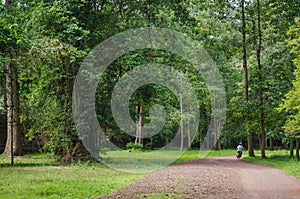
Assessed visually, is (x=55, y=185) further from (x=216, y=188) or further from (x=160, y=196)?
(x=216, y=188)

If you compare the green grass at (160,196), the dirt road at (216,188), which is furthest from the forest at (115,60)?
the green grass at (160,196)

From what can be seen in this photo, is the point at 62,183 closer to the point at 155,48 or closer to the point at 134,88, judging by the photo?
the point at 134,88

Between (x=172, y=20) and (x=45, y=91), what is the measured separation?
8199mm

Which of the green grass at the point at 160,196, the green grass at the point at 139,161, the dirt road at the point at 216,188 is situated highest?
the green grass at the point at 160,196

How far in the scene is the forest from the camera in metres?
18.0

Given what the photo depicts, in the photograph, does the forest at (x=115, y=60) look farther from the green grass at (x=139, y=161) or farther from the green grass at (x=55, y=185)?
the green grass at (x=55, y=185)

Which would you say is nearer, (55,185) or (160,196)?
(160,196)

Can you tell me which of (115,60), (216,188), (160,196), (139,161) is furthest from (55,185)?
(139,161)

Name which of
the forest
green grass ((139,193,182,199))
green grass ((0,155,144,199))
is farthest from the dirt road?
the forest

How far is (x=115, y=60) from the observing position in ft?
75.9

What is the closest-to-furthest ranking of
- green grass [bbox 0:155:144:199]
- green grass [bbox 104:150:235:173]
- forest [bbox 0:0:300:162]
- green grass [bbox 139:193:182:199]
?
1. green grass [bbox 139:193:182:199]
2. green grass [bbox 0:155:144:199]
3. forest [bbox 0:0:300:162]
4. green grass [bbox 104:150:235:173]

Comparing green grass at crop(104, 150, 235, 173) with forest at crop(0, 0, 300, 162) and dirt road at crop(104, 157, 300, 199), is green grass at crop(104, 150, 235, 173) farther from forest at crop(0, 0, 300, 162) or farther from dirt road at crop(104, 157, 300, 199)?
dirt road at crop(104, 157, 300, 199)

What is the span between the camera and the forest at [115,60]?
18.0 meters

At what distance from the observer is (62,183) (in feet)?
43.8
